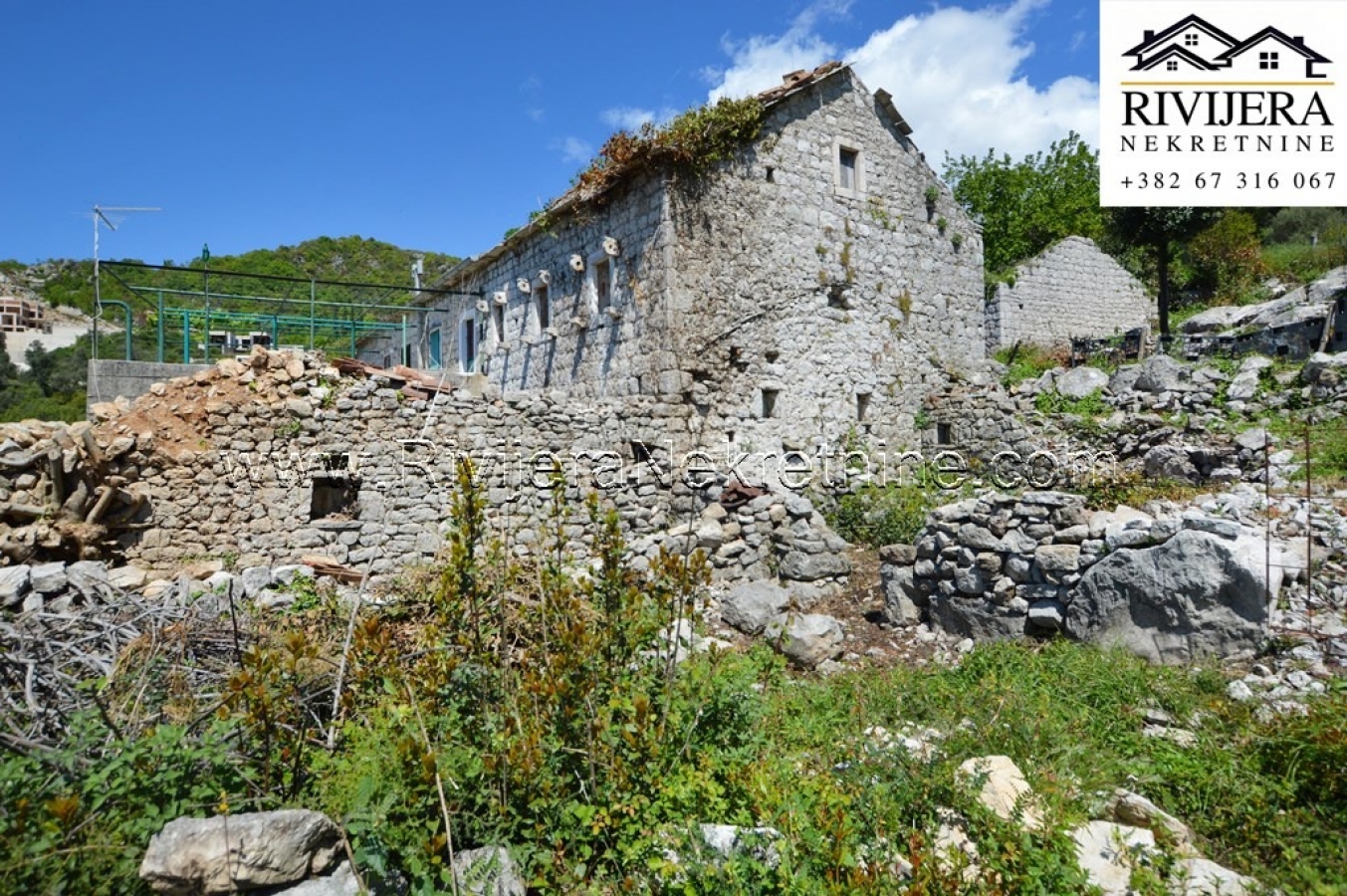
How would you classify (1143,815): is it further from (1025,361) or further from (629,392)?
(1025,361)

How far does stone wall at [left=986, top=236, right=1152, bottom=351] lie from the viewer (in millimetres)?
20156

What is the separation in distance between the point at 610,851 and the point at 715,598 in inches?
212

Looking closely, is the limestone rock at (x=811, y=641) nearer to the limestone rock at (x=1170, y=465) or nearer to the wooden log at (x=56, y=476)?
the limestone rock at (x=1170, y=465)

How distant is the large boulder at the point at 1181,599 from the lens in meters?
5.36

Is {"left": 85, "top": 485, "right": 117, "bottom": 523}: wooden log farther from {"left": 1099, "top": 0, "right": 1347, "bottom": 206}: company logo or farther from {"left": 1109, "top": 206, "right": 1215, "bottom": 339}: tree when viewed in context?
{"left": 1109, "top": 206, "right": 1215, "bottom": 339}: tree

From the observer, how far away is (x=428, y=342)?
20.2m

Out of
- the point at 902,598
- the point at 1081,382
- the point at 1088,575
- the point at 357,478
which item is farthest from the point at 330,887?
the point at 1081,382

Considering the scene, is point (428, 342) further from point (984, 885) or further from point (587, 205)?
point (984, 885)

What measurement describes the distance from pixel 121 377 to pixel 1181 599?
1247 centimetres

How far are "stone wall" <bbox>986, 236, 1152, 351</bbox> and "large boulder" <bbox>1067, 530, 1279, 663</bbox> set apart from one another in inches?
612

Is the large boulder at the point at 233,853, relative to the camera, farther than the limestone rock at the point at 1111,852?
No

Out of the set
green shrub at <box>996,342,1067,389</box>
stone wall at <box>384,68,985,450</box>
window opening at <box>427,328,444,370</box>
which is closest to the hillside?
window opening at <box>427,328,444,370</box>

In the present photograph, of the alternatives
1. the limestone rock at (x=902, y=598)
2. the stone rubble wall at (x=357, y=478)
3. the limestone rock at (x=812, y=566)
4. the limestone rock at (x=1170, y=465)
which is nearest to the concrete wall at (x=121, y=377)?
the stone rubble wall at (x=357, y=478)

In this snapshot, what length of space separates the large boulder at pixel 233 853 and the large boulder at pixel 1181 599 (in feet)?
19.9
